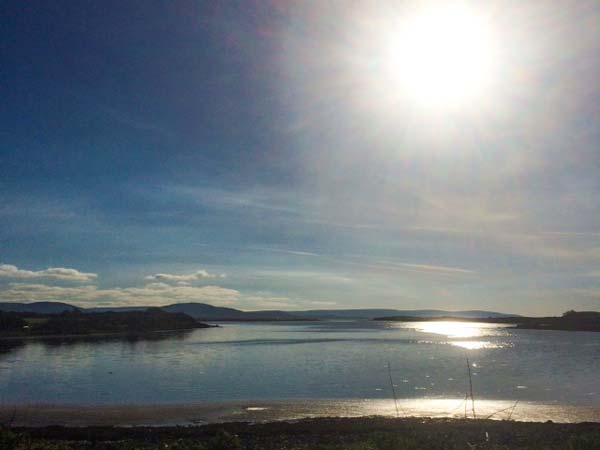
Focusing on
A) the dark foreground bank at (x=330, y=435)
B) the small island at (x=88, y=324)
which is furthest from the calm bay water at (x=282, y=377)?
the small island at (x=88, y=324)

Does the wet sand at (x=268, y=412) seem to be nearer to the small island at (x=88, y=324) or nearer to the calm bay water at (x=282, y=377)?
the calm bay water at (x=282, y=377)

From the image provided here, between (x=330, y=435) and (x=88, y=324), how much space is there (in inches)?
4102

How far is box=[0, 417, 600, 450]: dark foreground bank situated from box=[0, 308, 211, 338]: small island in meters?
84.9

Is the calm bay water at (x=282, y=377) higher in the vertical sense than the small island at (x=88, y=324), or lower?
lower

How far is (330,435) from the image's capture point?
2027 cm

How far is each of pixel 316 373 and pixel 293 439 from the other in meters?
24.6

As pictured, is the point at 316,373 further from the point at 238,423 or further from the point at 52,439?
the point at 52,439

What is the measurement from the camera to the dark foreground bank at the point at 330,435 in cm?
1611

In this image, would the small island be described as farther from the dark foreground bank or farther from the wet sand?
the dark foreground bank

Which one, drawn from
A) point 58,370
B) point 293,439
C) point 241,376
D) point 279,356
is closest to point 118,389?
point 241,376

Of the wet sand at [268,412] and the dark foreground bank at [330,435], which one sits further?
the wet sand at [268,412]

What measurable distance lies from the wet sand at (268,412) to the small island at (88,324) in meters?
77.0

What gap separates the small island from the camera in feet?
326

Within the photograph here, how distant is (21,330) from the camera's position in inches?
3885
